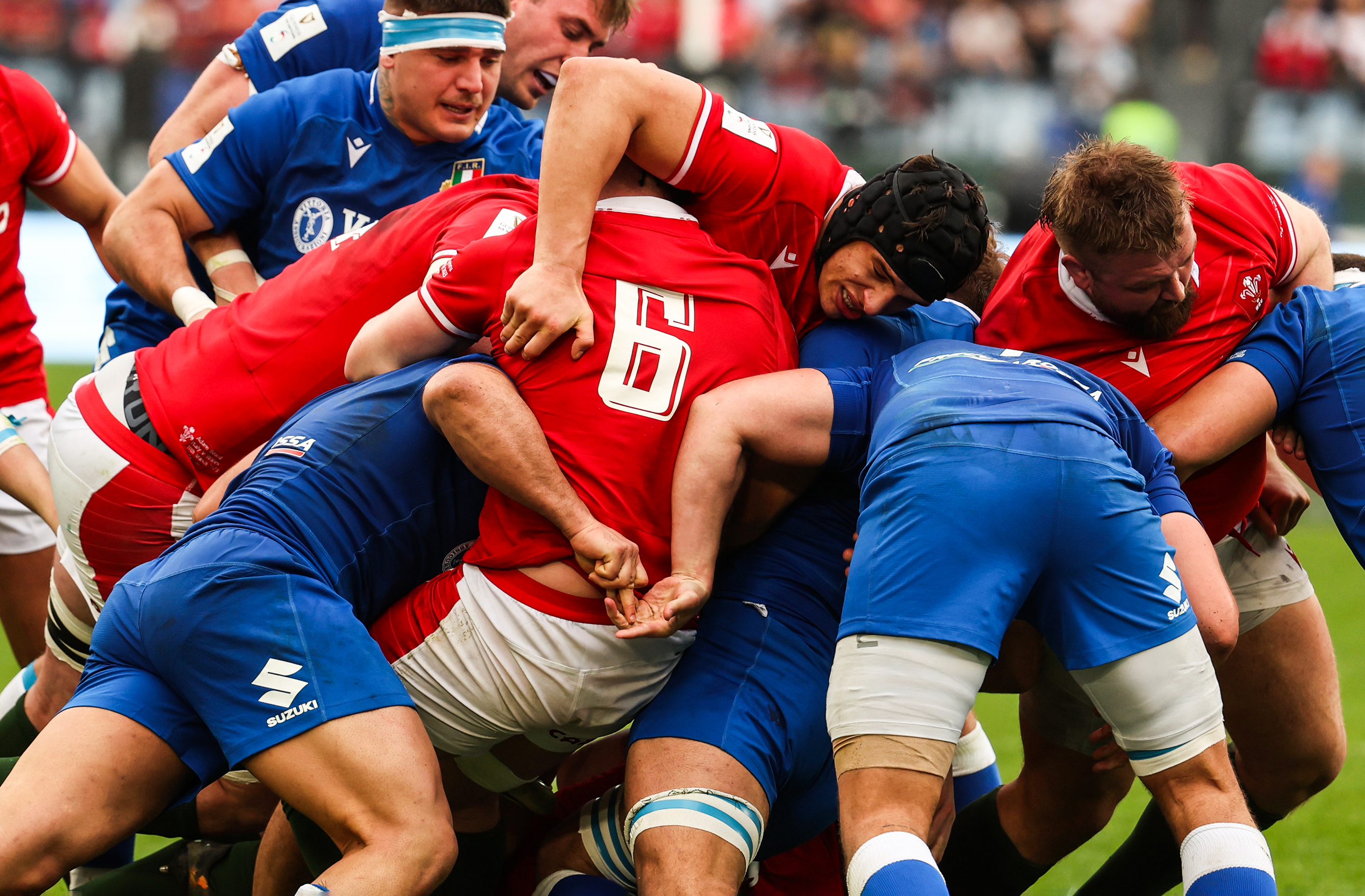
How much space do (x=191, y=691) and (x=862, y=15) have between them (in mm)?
14491

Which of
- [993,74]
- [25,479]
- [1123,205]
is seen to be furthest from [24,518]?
[993,74]

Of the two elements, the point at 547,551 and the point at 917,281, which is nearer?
the point at 547,551

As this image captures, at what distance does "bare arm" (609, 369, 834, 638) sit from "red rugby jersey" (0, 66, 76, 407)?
118 inches

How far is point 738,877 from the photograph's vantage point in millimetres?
2641

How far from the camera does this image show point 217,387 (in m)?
3.26

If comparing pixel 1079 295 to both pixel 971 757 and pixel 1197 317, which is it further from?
pixel 971 757

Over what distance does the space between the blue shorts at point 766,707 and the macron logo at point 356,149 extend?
1.79 metres

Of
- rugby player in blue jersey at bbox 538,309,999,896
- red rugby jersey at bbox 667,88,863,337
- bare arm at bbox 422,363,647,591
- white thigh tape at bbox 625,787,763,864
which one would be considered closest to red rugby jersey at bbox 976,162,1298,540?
rugby player in blue jersey at bbox 538,309,999,896

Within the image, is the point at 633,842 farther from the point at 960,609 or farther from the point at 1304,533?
the point at 1304,533

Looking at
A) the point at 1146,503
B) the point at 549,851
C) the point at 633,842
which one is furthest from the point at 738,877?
the point at 1146,503

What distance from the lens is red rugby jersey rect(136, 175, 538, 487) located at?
10.5 ft

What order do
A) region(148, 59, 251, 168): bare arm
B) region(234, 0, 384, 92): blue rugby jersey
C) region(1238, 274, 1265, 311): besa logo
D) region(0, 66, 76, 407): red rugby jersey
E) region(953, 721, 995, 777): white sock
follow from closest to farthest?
region(1238, 274, 1265, 311): besa logo, region(953, 721, 995, 777): white sock, region(148, 59, 251, 168): bare arm, region(234, 0, 384, 92): blue rugby jersey, region(0, 66, 76, 407): red rugby jersey

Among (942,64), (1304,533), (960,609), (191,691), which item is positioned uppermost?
(960,609)

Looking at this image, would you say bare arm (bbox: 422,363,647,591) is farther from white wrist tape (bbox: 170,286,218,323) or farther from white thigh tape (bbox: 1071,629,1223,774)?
white wrist tape (bbox: 170,286,218,323)
